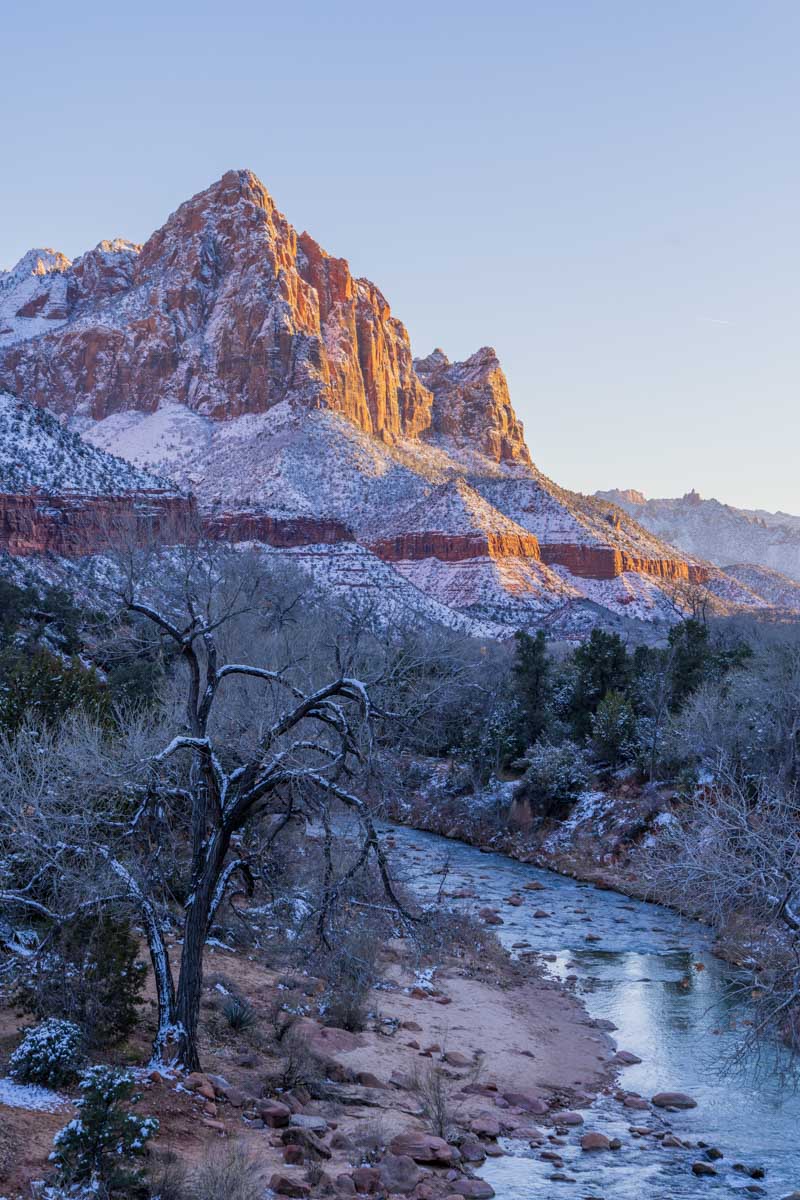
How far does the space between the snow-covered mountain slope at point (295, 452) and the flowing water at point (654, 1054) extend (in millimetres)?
48575

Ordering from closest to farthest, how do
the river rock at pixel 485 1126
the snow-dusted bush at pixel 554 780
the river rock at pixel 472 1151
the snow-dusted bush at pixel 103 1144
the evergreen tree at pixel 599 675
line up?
the snow-dusted bush at pixel 103 1144, the river rock at pixel 472 1151, the river rock at pixel 485 1126, the snow-dusted bush at pixel 554 780, the evergreen tree at pixel 599 675

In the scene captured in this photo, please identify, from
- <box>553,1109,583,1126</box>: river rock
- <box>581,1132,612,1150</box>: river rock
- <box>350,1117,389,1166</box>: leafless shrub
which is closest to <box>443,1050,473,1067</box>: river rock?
<box>553,1109,583,1126</box>: river rock

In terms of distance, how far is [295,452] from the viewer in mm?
133750

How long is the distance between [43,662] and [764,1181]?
15612mm

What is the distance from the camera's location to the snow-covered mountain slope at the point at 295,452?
355ft

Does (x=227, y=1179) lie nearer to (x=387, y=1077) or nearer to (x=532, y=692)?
(x=387, y=1077)

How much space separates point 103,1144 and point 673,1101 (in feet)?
27.7

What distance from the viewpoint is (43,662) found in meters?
20.5

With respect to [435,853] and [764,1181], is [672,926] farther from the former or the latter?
→ [764,1181]

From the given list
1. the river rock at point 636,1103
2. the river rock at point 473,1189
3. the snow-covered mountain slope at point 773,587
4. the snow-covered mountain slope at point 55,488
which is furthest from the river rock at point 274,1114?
the snow-covered mountain slope at point 773,587

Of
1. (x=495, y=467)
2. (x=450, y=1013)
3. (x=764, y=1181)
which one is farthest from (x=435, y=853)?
(x=495, y=467)

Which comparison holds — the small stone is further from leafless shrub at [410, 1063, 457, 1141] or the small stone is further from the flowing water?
leafless shrub at [410, 1063, 457, 1141]

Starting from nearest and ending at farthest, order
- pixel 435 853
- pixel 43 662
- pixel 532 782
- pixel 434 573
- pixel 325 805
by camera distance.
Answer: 1. pixel 325 805
2. pixel 43 662
3. pixel 435 853
4. pixel 532 782
5. pixel 434 573

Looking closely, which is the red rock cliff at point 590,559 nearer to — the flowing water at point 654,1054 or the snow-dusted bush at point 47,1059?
the flowing water at point 654,1054
